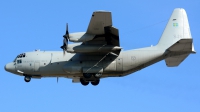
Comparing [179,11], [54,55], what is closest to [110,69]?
[54,55]

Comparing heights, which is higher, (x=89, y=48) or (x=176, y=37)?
(x=176, y=37)

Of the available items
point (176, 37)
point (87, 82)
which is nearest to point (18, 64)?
point (87, 82)

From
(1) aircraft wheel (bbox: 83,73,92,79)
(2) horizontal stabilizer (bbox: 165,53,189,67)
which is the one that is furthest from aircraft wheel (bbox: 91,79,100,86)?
(2) horizontal stabilizer (bbox: 165,53,189,67)

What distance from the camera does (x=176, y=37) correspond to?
39.2 meters

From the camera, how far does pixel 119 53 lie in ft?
125

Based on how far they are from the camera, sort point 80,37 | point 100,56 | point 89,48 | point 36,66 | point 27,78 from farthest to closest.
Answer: point 27,78, point 36,66, point 100,56, point 89,48, point 80,37

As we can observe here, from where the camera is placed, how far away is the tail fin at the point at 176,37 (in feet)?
123

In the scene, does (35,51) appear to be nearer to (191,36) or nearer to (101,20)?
(101,20)

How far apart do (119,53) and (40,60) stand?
5789 millimetres

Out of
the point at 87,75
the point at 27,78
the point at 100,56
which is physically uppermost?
the point at 100,56

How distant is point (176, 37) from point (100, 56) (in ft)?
19.1

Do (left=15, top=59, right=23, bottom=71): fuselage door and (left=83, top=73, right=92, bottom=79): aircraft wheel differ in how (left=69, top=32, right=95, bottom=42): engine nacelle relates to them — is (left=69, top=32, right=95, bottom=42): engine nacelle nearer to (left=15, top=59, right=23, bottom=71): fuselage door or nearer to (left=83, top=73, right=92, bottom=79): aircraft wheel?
(left=83, top=73, right=92, bottom=79): aircraft wheel

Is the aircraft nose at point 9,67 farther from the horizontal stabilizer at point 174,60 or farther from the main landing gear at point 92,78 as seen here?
the horizontal stabilizer at point 174,60

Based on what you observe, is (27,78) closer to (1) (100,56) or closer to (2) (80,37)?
(1) (100,56)
